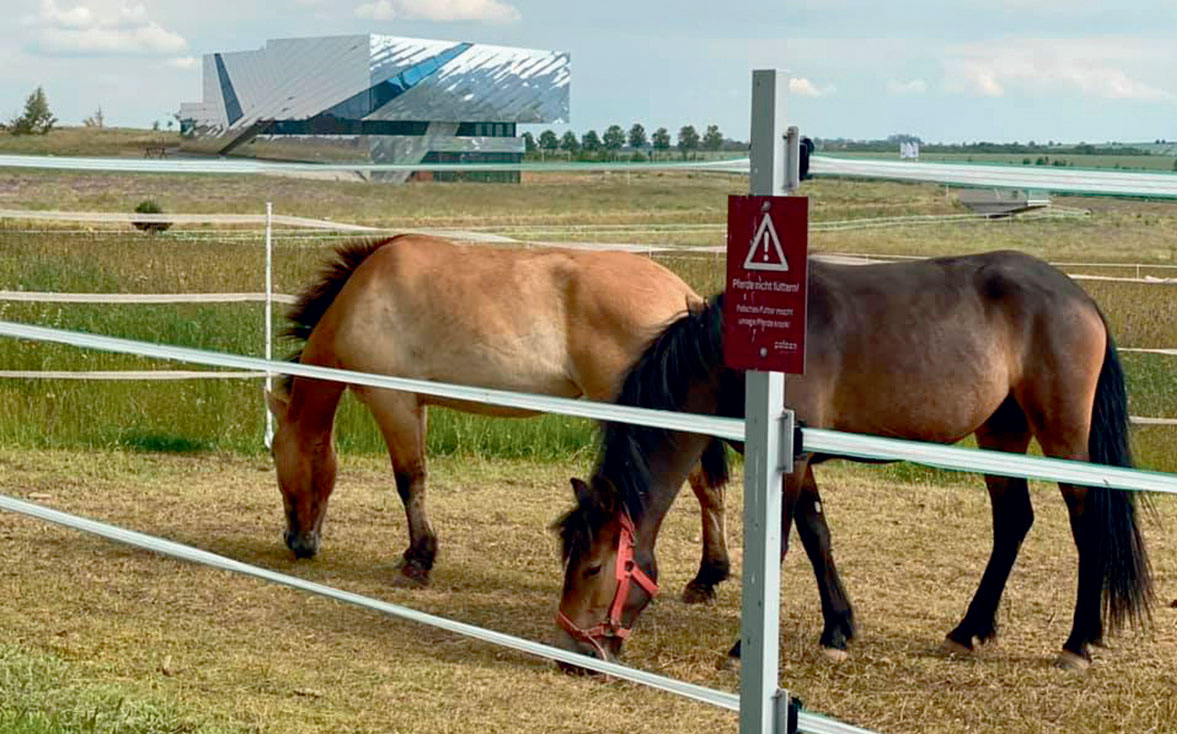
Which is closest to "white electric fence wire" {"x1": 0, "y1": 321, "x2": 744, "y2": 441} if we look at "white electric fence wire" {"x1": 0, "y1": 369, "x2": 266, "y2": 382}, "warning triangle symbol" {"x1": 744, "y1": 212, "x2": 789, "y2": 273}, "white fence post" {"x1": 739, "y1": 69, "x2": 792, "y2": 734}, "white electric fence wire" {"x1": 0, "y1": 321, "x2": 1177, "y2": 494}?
"white electric fence wire" {"x1": 0, "y1": 321, "x2": 1177, "y2": 494}

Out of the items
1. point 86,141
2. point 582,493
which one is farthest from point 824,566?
point 86,141

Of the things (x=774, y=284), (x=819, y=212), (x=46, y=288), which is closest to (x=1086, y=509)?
(x=774, y=284)

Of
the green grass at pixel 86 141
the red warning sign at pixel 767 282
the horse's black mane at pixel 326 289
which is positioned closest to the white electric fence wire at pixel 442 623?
the red warning sign at pixel 767 282

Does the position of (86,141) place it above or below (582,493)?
above

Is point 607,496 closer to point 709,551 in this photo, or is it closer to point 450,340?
point 709,551

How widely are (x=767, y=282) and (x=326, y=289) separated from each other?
178 inches

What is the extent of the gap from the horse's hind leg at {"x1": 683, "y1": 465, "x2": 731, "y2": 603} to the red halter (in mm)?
1309

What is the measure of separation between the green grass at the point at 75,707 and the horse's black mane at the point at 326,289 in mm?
2492

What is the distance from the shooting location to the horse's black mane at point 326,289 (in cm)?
688

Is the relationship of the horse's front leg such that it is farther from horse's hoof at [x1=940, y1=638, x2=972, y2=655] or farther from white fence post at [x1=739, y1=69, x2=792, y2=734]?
white fence post at [x1=739, y1=69, x2=792, y2=734]

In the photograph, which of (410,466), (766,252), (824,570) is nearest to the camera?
(766,252)

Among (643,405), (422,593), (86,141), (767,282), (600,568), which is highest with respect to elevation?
(86,141)

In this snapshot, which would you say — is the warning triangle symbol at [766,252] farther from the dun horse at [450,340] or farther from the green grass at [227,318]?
the green grass at [227,318]

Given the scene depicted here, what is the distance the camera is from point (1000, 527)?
550cm
